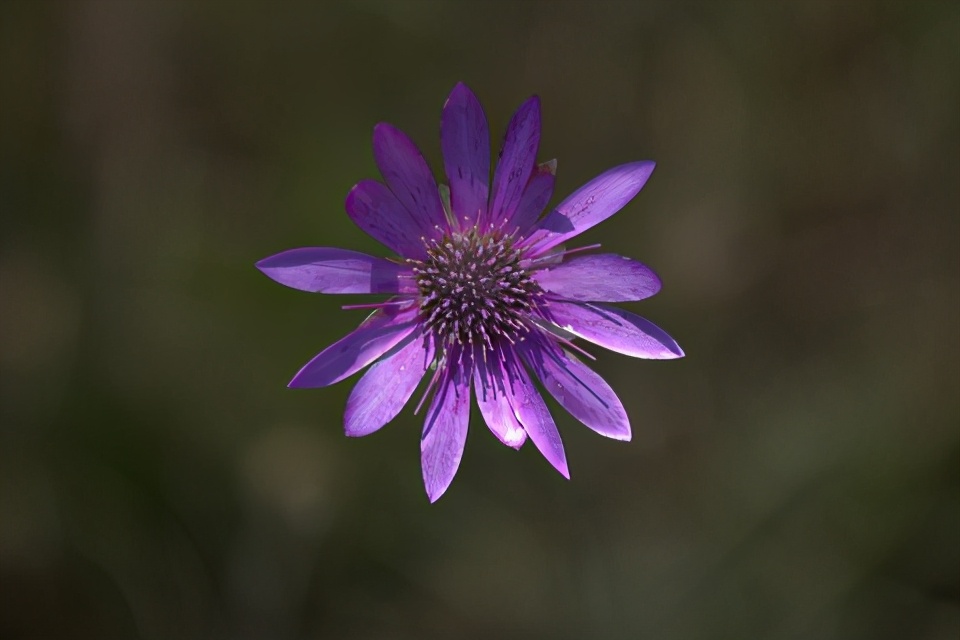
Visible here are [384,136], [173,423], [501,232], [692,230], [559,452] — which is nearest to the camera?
[384,136]

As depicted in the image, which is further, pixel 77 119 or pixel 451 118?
pixel 77 119

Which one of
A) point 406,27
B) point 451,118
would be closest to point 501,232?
point 451,118

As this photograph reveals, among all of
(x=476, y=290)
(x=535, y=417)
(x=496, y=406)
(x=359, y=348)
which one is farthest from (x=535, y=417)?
(x=359, y=348)

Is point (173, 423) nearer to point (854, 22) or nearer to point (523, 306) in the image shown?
point (523, 306)

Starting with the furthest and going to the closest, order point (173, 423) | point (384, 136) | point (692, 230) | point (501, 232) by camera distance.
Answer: point (692, 230), point (173, 423), point (501, 232), point (384, 136)

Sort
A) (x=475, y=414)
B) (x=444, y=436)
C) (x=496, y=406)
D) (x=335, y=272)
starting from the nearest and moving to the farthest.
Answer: (x=335, y=272) < (x=444, y=436) < (x=496, y=406) < (x=475, y=414)

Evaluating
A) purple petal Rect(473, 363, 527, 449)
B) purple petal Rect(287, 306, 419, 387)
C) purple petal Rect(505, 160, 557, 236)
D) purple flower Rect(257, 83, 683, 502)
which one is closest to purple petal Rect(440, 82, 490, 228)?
purple flower Rect(257, 83, 683, 502)

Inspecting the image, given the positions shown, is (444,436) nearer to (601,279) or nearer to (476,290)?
(476,290)
